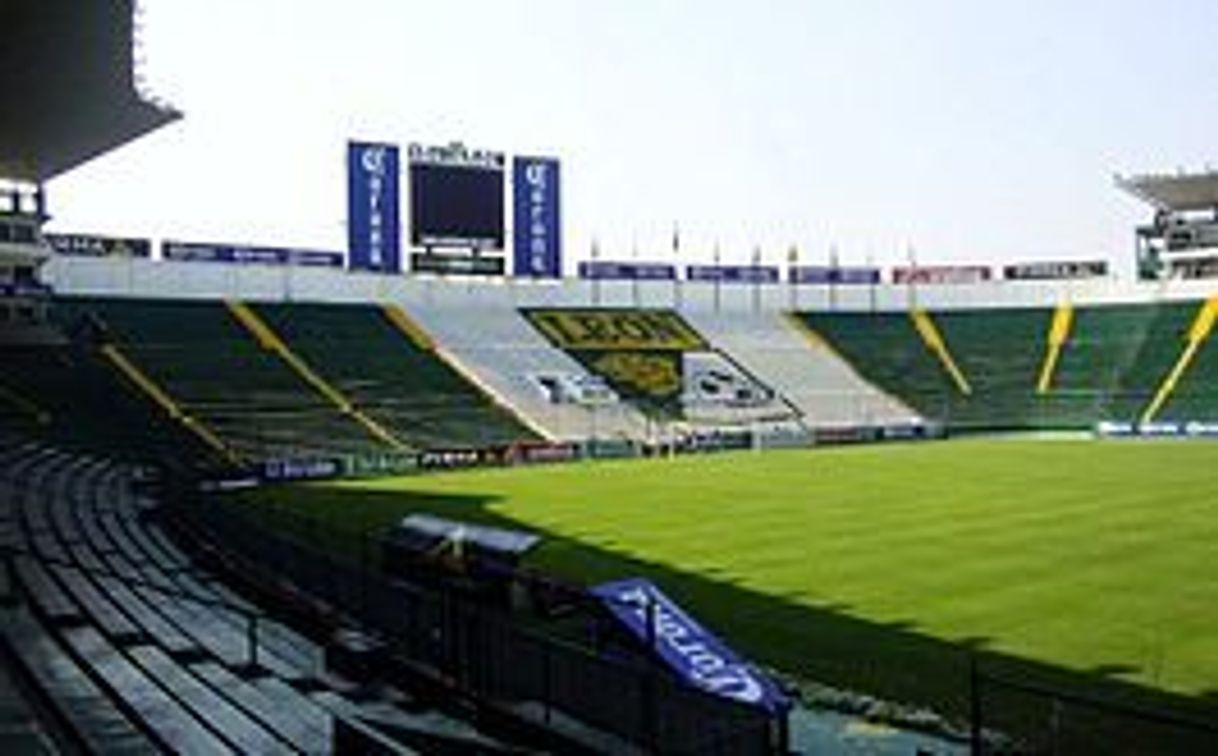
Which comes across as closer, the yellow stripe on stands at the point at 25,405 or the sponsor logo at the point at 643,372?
the yellow stripe on stands at the point at 25,405

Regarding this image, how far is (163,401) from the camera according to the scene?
65.0 metres

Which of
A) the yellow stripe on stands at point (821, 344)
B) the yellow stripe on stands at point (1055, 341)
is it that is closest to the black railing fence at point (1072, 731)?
the yellow stripe on stands at point (821, 344)

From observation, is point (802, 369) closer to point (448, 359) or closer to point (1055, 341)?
point (1055, 341)

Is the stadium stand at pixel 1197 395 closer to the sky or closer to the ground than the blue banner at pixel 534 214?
closer to the ground

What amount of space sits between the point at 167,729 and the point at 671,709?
475 cm

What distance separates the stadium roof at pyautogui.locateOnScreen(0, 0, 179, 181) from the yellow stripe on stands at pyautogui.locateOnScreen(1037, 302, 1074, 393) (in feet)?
204

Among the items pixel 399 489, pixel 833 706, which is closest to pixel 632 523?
pixel 399 489

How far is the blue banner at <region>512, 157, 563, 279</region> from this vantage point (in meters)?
76.1

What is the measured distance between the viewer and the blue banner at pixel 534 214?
76.1 m

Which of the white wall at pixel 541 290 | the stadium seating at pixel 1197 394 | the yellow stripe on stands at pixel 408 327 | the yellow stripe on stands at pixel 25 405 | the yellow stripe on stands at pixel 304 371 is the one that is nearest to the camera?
the yellow stripe on stands at pixel 25 405

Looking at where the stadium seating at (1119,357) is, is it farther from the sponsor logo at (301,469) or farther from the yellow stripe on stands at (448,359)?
the sponsor logo at (301,469)

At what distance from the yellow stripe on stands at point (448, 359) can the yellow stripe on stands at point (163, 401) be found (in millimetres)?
18193

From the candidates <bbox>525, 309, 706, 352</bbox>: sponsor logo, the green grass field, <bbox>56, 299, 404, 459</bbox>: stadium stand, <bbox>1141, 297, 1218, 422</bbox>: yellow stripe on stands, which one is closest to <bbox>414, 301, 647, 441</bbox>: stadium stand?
<bbox>525, 309, 706, 352</bbox>: sponsor logo

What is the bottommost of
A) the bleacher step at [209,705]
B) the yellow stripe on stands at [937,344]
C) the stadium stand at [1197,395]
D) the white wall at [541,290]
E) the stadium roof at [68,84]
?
the bleacher step at [209,705]
